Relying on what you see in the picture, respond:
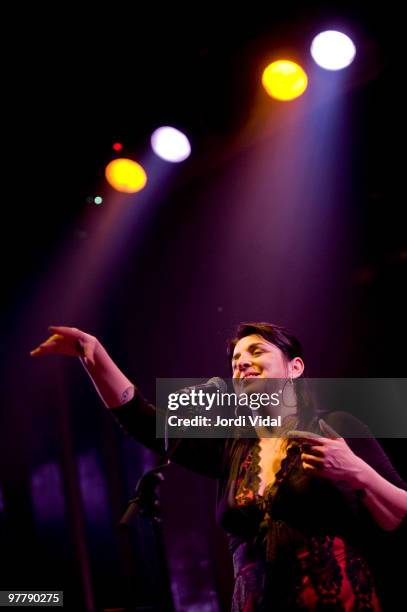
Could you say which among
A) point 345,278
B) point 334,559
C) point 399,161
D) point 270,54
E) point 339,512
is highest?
point 270,54

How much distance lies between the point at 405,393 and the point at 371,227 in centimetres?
107

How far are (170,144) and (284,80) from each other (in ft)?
2.60

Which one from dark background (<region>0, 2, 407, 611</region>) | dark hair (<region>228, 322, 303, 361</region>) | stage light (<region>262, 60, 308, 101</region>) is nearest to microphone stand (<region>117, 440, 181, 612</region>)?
dark hair (<region>228, 322, 303, 361</region>)

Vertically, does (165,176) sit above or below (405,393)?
above

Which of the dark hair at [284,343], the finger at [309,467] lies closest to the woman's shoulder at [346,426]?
the dark hair at [284,343]

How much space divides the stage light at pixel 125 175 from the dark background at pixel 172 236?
0.28 feet

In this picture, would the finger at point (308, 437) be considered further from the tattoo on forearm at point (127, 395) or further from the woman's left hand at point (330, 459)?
the tattoo on forearm at point (127, 395)

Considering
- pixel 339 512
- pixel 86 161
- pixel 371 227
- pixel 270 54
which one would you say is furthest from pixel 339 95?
pixel 339 512

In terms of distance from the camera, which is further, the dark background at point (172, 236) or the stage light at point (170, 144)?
the stage light at point (170, 144)

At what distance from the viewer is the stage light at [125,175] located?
11.8 ft

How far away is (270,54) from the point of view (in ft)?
9.97

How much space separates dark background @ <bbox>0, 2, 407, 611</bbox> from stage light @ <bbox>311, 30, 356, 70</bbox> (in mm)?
49

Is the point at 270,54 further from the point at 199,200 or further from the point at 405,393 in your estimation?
the point at 405,393

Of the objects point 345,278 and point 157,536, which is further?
point 345,278
